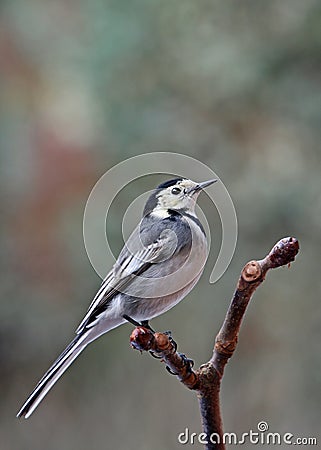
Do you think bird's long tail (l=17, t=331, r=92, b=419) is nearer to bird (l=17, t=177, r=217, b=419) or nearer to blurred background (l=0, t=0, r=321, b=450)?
bird (l=17, t=177, r=217, b=419)

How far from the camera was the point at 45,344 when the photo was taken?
1892mm

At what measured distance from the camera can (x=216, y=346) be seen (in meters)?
0.74

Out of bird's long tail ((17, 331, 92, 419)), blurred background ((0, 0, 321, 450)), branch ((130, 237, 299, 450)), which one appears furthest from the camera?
blurred background ((0, 0, 321, 450))

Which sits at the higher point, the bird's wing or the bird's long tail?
the bird's wing

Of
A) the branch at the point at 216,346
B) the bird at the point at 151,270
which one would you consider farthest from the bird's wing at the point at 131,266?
the branch at the point at 216,346

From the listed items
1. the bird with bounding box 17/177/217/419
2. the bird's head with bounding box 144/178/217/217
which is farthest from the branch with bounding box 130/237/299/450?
the bird's head with bounding box 144/178/217/217

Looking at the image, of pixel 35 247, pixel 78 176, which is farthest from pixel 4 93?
pixel 35 247

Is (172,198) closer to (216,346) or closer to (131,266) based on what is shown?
(131,266)

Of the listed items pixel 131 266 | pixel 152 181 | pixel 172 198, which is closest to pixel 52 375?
pixel 131 266

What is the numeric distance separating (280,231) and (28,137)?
76 centimetres

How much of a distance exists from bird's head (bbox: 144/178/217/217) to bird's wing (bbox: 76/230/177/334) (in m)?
0.05

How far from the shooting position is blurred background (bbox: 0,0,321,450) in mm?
1746

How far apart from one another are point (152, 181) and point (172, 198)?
764mm

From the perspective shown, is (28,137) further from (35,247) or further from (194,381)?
(194,381)
